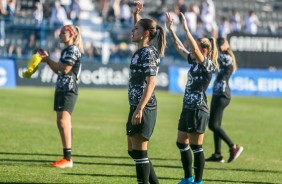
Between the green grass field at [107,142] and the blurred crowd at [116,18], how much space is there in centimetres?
442

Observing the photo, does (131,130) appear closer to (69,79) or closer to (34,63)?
(34,63)

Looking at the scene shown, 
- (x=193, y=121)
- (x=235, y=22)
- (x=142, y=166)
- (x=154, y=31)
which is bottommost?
(x=142, y=166)

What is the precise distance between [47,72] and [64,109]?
1751 cm

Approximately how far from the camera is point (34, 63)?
35.8 ft

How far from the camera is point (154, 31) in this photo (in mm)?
8867

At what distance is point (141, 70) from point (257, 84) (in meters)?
24.5

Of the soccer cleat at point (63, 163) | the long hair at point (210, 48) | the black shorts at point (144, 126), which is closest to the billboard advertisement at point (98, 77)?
the soccer cleat at point (63, 163)

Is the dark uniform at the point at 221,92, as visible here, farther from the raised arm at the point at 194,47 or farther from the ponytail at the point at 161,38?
the ponytail at the point at 161,38

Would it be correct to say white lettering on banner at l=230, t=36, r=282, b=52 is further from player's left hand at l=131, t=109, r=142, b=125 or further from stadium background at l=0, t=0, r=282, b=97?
player's left hand at l=131, t=109, r=142, b=125

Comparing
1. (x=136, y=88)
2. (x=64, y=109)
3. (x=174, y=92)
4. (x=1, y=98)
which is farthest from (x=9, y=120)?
(x=174, y=92)

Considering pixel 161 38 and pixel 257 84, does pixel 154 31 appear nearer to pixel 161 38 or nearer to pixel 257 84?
pixel 161 38

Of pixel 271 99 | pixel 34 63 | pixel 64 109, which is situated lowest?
pixel 271 99

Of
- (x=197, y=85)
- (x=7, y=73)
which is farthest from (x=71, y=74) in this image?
(x=7, y=73)

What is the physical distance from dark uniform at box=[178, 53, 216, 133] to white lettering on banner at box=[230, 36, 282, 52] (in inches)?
898
